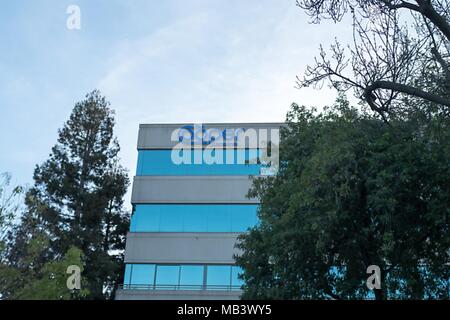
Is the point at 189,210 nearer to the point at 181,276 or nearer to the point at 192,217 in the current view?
the point at 192,217

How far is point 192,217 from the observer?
29.0 m

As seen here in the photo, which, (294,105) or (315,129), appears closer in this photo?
(315,129)

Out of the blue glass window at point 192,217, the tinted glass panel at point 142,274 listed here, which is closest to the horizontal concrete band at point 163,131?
the blue glass window at point 192,217

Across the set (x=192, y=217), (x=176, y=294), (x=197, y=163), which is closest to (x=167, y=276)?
(x=176, y=294)

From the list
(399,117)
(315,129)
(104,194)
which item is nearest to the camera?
(399,117)

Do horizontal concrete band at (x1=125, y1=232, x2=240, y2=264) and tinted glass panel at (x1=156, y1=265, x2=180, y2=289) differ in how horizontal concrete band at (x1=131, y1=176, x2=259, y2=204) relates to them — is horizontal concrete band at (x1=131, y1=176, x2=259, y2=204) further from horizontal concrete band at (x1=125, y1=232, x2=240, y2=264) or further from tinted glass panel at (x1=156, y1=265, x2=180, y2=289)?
tinted glass panel at (x1=156, y1=265, x2=180, y2=289)

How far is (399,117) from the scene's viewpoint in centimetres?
1380

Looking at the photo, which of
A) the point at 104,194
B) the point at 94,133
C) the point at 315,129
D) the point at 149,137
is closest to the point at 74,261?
the point at 315,129

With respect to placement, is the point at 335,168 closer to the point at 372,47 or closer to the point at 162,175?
the point at 372,47

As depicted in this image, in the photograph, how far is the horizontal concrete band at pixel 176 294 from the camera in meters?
26.5

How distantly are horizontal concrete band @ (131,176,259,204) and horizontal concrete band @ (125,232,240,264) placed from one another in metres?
2.00

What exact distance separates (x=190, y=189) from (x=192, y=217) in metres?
1.60

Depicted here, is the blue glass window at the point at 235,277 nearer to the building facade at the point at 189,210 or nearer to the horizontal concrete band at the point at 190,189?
the building facade at the point at 189,210
